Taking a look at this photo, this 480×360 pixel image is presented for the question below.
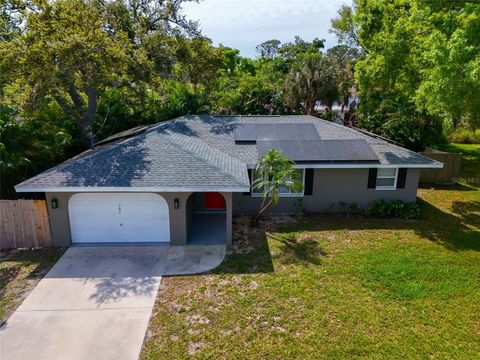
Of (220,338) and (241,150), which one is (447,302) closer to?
(220,338)

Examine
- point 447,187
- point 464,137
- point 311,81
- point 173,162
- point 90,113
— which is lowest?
point 447,187

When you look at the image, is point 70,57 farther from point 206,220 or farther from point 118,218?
point 206,220

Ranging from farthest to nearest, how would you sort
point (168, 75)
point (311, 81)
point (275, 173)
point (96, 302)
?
point (311, 81), point (168, 75), point (275, 173), point (96, 302)

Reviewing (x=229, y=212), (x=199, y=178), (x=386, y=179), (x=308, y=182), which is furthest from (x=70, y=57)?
(x=386, y=179)

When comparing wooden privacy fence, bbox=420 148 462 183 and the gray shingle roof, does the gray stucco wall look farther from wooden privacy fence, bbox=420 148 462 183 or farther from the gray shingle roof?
wooden privacy fence, bbox=420 148 462 183

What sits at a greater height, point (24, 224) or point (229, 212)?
point (229, 212)

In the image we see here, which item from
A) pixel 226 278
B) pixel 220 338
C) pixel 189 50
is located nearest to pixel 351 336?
pixel 220 338
